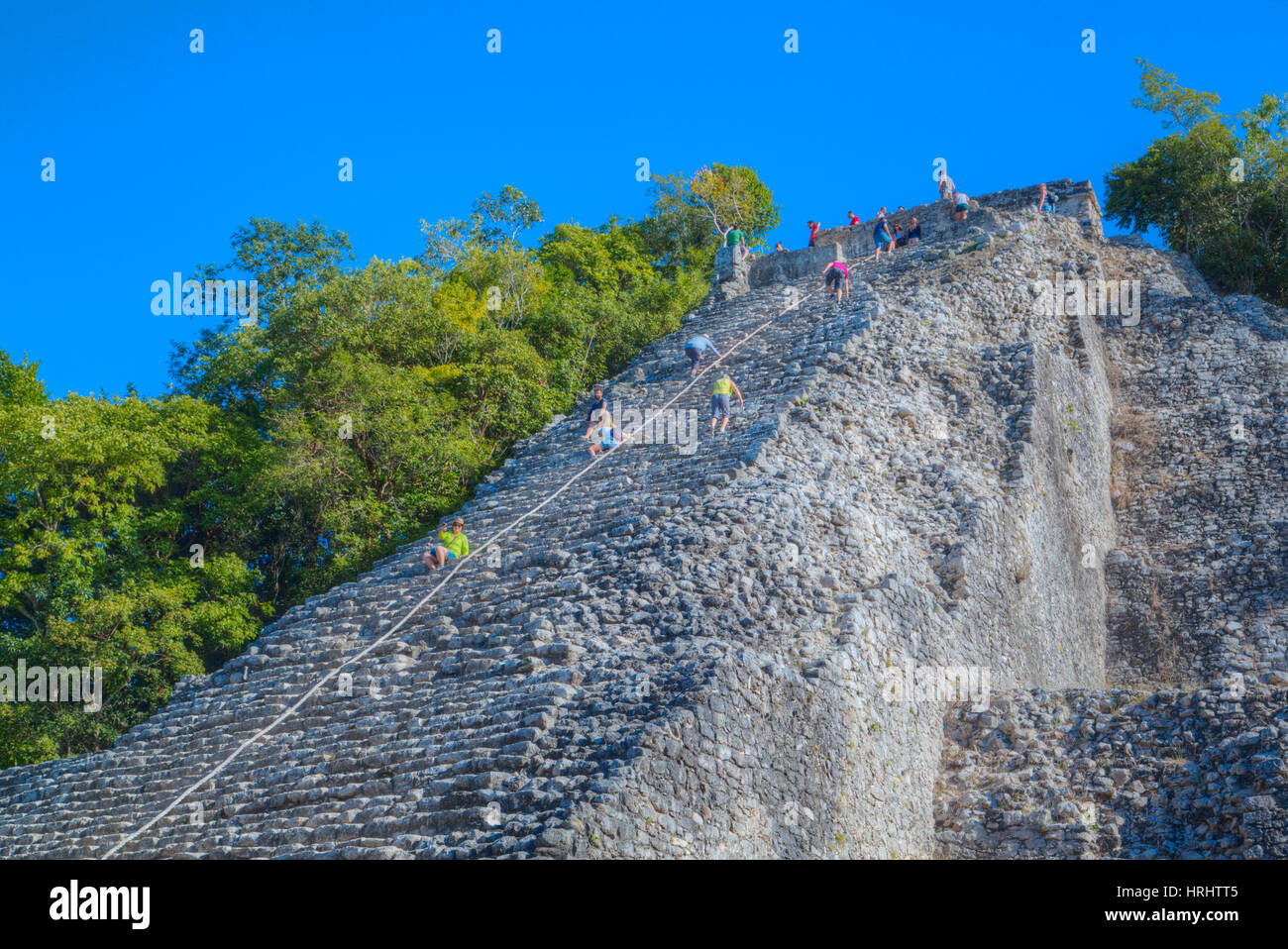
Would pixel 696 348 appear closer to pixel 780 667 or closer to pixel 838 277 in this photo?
pixel 838 277

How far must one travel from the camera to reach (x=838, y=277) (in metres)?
23.4

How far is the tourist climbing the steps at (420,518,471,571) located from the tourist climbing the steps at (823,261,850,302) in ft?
33.5

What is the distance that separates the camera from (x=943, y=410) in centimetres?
1959

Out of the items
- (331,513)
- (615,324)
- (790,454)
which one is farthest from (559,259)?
(790,454)

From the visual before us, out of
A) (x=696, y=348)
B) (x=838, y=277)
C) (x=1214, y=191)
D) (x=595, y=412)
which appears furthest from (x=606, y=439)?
(x=1214, y=191)

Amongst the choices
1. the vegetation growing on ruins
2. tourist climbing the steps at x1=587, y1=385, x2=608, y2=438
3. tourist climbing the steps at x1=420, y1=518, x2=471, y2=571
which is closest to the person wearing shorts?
tourist climbing the steps at x1=587, y1=385, x2=608, y2=438

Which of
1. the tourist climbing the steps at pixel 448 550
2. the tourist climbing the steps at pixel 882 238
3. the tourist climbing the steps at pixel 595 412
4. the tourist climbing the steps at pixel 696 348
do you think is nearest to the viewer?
the tourist climbing the steps at pixel 448 550

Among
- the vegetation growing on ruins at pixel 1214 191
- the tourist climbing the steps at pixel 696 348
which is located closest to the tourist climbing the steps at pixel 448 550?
the tourist climbing the steps at pixel 696 348

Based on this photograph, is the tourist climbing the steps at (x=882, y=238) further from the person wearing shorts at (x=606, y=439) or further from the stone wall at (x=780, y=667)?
the person wearing shorts at (x=606, y=439)

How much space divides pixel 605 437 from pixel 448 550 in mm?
3738

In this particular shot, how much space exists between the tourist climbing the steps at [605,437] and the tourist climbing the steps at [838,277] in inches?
255

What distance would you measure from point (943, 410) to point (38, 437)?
1422cm

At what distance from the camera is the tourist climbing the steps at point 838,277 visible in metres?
23.2

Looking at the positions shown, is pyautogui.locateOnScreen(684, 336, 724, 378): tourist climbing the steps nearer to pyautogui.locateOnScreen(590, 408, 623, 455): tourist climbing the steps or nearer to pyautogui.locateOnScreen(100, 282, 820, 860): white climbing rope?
pyautogui.locateOnScreen(100, 282, 820, 860): white climbing rope
